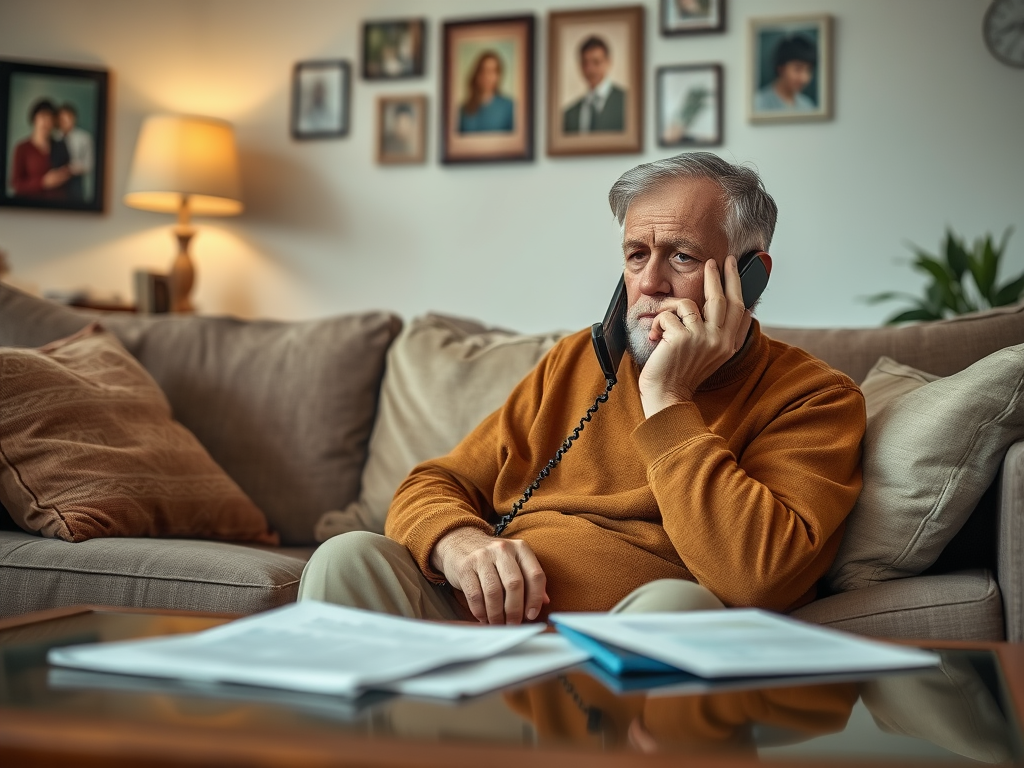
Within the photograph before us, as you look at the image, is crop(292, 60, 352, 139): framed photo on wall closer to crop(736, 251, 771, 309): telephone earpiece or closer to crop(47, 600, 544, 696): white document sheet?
crop(736, 251, 771, 309): telephone earpiece

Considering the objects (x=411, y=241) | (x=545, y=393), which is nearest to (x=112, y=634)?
(x=545, y=393)

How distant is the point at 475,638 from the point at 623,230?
0.97m

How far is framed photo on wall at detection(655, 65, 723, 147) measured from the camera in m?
3.66

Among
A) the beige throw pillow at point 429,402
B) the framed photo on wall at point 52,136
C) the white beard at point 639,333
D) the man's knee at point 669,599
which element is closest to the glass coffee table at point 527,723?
the man's knee at point 669,599

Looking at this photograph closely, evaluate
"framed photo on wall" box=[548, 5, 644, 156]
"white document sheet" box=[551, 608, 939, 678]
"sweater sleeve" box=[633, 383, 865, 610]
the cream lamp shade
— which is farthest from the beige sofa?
"framed photo on wall" box=[548, 5, 644, 156]

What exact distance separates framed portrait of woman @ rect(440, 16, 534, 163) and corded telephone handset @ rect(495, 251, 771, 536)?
2295 millimetres

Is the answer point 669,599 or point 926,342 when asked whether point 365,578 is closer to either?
point 669,599

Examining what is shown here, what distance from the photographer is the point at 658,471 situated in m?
1.36

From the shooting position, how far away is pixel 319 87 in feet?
13.3

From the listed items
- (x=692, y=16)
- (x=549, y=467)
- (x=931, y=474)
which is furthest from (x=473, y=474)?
(x=692, y=16)

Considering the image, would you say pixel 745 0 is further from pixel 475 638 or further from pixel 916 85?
pixel 475 638

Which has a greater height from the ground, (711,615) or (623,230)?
(623,230)

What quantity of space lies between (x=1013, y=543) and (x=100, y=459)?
1.60m

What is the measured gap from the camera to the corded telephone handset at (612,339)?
1.59 meters
